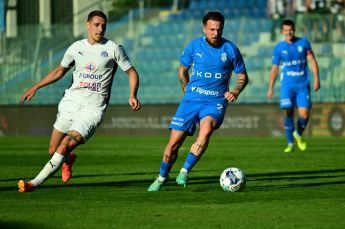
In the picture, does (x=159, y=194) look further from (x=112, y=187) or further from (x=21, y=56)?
(x=21, y=56)

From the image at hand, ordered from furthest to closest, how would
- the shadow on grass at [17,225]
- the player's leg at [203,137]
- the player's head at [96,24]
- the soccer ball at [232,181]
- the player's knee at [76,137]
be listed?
the player's leg at [203,137]
the player's head at [96,24]
the soccer ball at [232,181]
the player's knee at [76,137]
the shadow on grass at [17,225]

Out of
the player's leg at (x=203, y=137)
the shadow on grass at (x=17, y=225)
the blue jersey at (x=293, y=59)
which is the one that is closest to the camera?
the shadow on grass at (x=17, y=225)

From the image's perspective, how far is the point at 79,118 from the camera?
11.5 m

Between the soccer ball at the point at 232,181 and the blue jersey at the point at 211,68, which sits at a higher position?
the blue jersey at the point at 211,68

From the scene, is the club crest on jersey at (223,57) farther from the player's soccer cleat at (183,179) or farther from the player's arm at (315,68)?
the player's arm at (315,68)

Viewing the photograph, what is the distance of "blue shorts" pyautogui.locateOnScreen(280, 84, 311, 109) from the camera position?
20.3 m

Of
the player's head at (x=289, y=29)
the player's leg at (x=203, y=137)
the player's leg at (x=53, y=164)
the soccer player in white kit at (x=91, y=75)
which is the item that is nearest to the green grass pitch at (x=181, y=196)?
the player's leg at (x=53, y=164)

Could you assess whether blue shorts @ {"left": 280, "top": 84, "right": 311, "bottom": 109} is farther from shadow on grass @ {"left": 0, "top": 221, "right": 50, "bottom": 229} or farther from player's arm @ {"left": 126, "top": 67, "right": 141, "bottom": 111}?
shadow on grass @ {"left": 0, "top": 221, "right": 50, "bottom": 229}

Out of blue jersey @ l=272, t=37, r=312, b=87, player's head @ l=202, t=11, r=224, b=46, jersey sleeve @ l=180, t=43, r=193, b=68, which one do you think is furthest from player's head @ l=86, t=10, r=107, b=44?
blue jersey @ l=272, t=37, r=312, b=87

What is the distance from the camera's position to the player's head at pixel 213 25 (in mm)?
11586

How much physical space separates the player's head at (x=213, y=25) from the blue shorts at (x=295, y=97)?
8664mm

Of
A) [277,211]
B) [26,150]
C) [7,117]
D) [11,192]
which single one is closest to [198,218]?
[277,211]

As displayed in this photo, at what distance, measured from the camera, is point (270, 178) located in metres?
13.6

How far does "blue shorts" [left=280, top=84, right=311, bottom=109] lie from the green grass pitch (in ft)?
4.49
